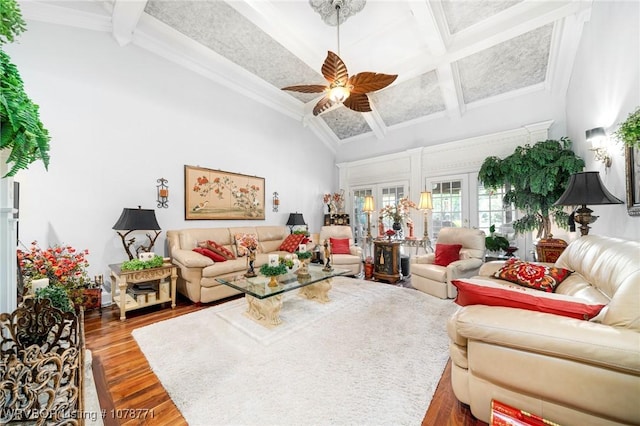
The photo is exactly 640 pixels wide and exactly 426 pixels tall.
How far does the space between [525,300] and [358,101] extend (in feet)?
9.44

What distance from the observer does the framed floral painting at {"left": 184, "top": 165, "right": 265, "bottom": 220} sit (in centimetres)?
429

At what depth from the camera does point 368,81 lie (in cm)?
281

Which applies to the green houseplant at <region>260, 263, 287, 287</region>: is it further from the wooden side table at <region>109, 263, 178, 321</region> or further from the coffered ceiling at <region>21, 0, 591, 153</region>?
the coffered ceiling at <region>21, 0, 591, 153</region>

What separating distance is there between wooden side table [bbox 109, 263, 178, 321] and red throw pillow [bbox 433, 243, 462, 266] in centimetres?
390

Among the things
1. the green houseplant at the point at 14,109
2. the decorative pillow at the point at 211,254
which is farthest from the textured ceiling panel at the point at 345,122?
the green houseplant at the point at 14,109

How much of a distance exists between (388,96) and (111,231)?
5557 millimetres

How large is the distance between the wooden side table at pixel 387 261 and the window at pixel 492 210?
1828 millimetres

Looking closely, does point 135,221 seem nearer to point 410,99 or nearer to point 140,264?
point 140,264

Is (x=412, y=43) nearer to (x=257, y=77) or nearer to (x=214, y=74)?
(x=257, y=77)

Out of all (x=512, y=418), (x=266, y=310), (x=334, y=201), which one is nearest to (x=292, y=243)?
(x=334, y=201)

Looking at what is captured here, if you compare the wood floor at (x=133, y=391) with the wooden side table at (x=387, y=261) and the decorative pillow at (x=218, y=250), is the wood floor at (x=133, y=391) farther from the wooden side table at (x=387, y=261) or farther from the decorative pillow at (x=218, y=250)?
the wooden side table at (x=387, y=261)

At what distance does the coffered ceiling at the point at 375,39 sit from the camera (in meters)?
3.23

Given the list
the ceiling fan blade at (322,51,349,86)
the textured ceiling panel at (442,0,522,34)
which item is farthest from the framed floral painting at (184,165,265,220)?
the textured ceiling panel at (442,0,522,34)

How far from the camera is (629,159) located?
2.16 m
